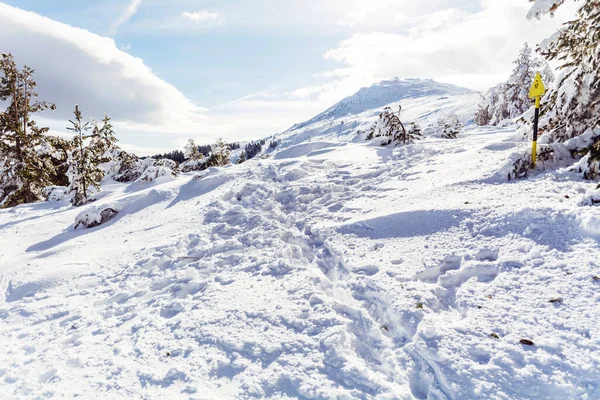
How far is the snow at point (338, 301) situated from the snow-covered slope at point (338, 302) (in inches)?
0.8

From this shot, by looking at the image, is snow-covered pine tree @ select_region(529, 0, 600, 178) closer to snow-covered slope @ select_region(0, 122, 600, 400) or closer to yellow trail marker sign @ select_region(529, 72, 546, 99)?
yellow trail marker sign @ select_region(529, 72, 546, 99)

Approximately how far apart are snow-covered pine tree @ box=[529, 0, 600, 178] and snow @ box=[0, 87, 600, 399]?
33.5 inches

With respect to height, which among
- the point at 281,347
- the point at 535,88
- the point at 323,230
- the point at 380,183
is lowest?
the point at 281,347

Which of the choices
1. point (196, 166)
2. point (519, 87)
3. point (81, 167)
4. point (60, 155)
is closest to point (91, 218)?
point (81, 167)

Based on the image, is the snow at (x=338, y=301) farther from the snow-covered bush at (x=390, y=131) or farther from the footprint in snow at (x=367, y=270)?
the snow-covered bush at (x=390, y=131)

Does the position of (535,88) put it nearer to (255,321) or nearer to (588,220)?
(588,220)

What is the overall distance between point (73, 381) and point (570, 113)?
9.35 metres

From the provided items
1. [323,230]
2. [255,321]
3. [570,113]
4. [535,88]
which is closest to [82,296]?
[255,321]

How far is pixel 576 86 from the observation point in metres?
6.29

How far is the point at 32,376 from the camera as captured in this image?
11.8 feet

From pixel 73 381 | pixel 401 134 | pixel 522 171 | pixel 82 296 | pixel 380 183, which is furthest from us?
pixel 401 134

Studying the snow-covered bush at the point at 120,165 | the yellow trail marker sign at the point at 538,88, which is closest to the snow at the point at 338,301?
the yellow trail marker sign at the point at 538,88

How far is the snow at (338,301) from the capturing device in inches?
123

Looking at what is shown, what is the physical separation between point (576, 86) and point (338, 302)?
21.0 feet
